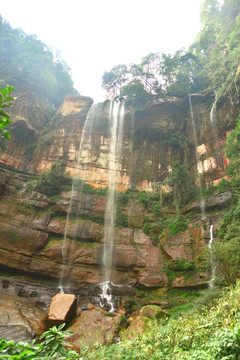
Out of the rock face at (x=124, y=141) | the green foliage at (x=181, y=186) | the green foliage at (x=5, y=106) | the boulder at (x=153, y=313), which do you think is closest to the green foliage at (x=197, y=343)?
the green foliage at (x=5, y=106)

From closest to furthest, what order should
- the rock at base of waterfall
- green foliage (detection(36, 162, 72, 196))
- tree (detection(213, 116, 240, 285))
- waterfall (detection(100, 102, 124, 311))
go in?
1. the rock at base of waterfall
2. tree (detection(213, 116, 240, 285))
3. waterfall (detection(100, 102, 124, 311))
4. green foliage (detection(36, 162, 72, 196))

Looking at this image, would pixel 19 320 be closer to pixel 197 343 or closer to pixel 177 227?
pixel 197 343

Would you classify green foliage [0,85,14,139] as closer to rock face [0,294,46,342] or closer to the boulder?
rock face [0,294,46,342]

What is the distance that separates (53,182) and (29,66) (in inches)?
667

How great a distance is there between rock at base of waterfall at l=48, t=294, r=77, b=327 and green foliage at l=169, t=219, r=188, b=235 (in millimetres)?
7963

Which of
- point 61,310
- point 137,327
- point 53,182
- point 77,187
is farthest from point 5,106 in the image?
point 77,187

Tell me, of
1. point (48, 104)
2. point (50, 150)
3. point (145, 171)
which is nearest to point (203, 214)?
point (145, 171)

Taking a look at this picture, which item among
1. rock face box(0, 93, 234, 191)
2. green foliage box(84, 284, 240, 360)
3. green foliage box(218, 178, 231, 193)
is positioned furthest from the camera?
rock face box(0, 93, 234, 191)

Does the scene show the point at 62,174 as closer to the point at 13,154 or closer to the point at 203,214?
the point at 13,154

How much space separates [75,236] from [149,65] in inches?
857

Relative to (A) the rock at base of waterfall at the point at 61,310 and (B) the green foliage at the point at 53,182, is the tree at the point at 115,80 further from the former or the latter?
(A) the rock at base of waterfall at the point at 61,310

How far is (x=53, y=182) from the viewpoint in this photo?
55.2 ft

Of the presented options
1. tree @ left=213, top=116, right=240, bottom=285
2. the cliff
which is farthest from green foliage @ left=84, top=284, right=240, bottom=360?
the cliff

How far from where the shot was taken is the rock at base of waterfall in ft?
26.9
